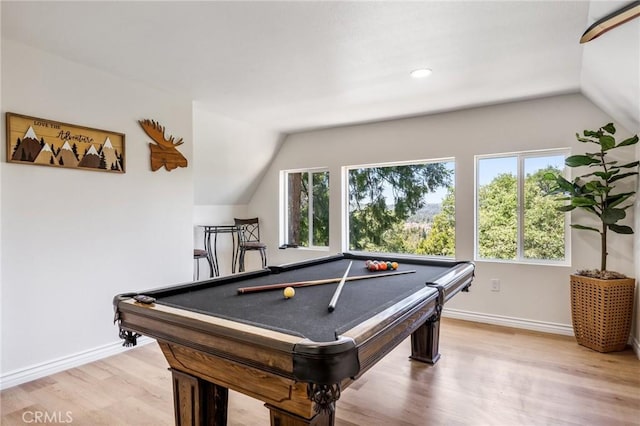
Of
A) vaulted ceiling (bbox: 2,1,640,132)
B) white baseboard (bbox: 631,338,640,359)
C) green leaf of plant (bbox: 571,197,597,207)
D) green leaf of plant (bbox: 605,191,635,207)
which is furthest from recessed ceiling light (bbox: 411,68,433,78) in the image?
white baseboard (bbox: 631,338,640,359)

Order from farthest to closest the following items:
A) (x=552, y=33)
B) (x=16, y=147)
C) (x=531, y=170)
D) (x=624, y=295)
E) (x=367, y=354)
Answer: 1. (x=531, y=170)
2. (x=624, y=295)
3. (x=16, y=147)
4. (x=552, y=33)
5. (x=367, y=354)

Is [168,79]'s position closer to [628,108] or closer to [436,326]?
[436,326]

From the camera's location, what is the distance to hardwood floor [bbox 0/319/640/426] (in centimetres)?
207

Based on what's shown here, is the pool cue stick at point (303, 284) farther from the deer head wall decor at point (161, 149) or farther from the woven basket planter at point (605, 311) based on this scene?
the deer head wall decor at point (161, 149)

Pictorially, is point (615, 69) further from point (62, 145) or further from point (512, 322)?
point (62, 145)

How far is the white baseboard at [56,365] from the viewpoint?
2.42 meters

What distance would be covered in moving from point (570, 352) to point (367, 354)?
8.82 ft

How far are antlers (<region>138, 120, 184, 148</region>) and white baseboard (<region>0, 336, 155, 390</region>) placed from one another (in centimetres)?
179

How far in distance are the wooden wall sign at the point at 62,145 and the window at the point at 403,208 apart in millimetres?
2844

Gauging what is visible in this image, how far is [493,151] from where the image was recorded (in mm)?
3764

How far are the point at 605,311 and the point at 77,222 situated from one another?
428cm

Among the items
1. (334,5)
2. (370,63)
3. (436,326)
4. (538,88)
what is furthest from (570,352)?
(334,5)

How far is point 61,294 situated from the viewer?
269cm

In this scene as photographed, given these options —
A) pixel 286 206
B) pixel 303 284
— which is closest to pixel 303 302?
pixel 303 284
